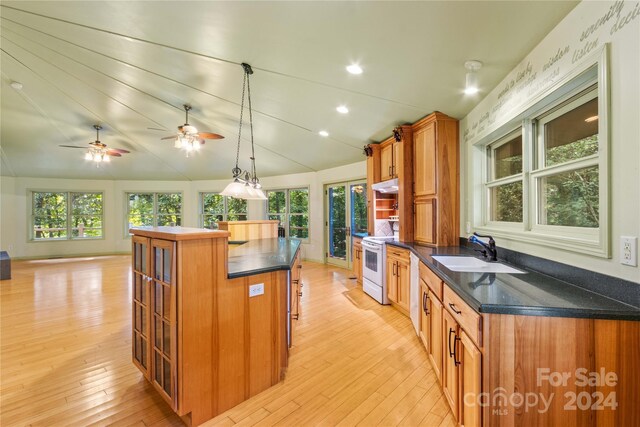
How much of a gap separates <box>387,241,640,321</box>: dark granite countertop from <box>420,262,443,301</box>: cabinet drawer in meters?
0.22

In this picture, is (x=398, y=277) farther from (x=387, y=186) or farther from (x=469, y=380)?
(x=469, y=380)

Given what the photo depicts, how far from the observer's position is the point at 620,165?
4.06ft

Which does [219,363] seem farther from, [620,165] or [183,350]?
[620,165]

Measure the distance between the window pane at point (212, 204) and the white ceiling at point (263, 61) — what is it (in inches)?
131

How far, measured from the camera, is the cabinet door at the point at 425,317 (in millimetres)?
2303

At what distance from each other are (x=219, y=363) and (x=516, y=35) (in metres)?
2.98

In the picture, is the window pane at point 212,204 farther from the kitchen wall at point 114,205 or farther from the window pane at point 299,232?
the window pane at point 299,232

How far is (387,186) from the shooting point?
4.03 meters

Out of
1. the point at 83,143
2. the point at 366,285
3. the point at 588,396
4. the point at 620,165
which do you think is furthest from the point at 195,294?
the point at 83,143

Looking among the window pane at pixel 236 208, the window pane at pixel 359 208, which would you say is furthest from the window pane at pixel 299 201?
the window pane at pixel 236 208

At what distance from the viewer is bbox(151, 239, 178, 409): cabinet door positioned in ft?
5.31

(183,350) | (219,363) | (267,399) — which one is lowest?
(267,399)

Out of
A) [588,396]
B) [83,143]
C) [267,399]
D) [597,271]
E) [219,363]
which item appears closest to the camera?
[588,396]

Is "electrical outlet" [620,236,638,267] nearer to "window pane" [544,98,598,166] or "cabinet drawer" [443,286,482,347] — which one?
"window pane" [544,98,598,166]
